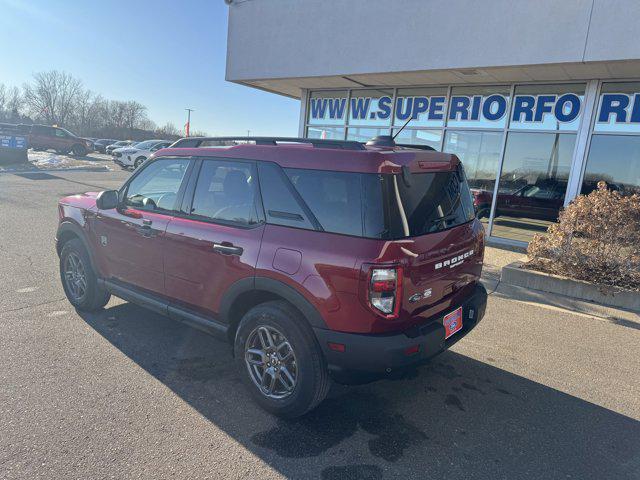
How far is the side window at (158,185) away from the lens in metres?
3.76

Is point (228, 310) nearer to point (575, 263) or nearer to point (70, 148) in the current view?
point (575, 263)

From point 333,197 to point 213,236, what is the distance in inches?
40.2

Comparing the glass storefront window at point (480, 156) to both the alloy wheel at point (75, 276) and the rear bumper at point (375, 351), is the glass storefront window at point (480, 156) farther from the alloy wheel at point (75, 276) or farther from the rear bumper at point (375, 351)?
the alloy wheel at point (75, 276)

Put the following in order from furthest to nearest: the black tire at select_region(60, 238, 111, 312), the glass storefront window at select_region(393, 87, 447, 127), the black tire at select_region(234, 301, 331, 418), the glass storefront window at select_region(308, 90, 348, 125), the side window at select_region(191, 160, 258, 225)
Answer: the glass storefront window at select_region(308, 90, 348, 125), the glass storefront window at select_region(393, 87, 447, 127), the black tire at select_region(60, 238, 111, 312), the side window at select_region(191, 160, 258, 225), the black tire at select_region(234, 301, 331, 418)

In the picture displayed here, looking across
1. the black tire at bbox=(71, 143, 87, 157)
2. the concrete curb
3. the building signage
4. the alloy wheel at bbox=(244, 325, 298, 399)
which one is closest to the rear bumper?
the alloy wheel at bbox=(244, 325, 298, 399)

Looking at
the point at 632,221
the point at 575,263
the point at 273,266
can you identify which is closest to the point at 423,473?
the point at 273,266

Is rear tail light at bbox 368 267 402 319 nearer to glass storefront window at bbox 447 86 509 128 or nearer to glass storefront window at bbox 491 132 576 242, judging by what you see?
glass storefront window at bbox 491 132 576 242

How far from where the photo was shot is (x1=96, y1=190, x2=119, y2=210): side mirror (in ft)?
13.4

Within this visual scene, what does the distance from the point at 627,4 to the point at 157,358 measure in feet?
26.6

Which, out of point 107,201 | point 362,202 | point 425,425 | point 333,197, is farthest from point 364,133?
point 425,425

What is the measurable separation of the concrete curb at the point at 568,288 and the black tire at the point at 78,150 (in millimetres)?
30785

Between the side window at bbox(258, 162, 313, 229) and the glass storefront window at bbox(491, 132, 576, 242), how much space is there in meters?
7.64

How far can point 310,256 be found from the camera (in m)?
2.70

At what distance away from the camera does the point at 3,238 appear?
7469mm
